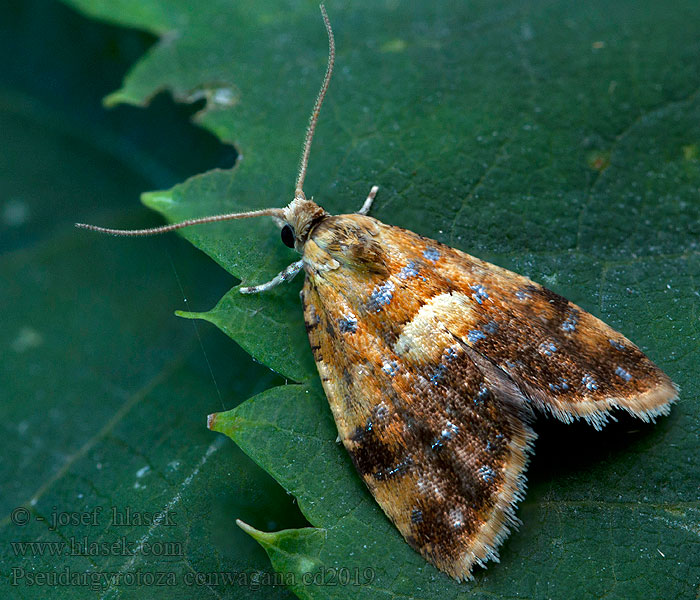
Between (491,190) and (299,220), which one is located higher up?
(491,190)

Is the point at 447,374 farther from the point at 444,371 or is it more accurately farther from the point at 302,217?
the point at 302,217

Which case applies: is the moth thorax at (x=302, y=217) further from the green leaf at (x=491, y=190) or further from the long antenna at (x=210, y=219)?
the green leaf at (x=491, y=190)

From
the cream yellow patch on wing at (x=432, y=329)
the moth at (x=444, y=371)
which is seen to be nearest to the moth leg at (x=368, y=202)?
the moth at (x=444, y=371)

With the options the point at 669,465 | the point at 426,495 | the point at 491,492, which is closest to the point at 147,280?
the point at 426,495

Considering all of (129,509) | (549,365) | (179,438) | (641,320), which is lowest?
(129,509)

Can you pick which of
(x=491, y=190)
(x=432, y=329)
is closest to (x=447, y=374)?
(x=432, y=329)

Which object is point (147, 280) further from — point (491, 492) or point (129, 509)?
point (491, 492)

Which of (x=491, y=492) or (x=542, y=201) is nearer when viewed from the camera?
(x=491, y=492)
